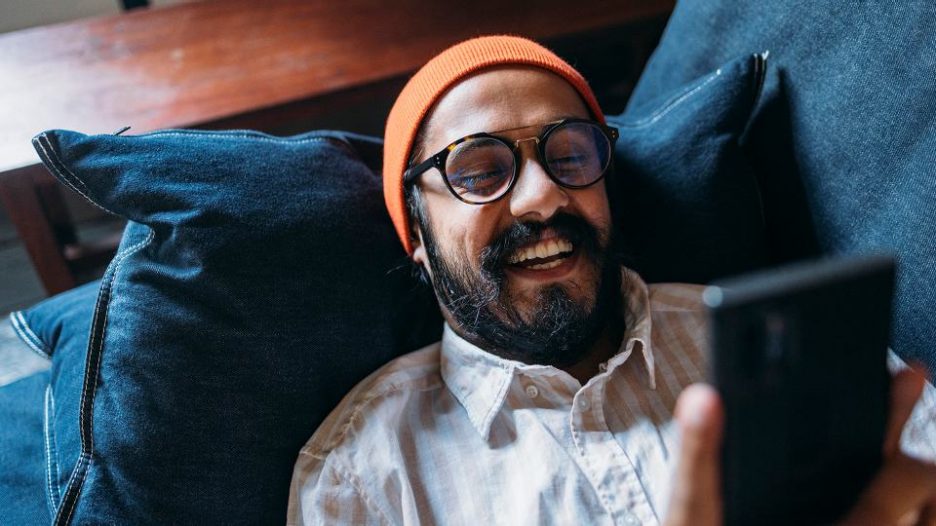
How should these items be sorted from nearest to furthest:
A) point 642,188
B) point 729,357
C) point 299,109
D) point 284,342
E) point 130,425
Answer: point 729,357 → point 130,425 → point 284,342 → point 642,188 → point 299,109

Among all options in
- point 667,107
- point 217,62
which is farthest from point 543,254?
point 217,62

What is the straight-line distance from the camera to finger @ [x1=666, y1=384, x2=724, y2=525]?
49 centimetres

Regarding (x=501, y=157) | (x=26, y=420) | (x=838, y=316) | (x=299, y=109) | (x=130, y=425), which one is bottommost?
(x=26, y=420)

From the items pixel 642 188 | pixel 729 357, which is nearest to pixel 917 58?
pixel 642 188

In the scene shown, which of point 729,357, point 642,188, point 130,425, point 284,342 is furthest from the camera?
point 642,188

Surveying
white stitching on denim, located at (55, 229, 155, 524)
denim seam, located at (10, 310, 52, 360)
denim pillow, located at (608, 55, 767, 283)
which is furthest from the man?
denim seam, located at (10, 310, 52, 360)

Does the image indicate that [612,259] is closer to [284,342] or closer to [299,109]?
[284,342]

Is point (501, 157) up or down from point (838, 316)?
down

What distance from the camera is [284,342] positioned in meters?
0.96

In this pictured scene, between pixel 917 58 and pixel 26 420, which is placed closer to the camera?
pixel 917 58

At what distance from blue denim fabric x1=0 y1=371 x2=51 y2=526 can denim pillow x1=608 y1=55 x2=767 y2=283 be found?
3.12 feet

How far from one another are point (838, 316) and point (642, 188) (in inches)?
26.0

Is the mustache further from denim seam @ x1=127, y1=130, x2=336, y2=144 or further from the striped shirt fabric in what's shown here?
denim seam @ x1=127, y1=130, x2=336, y2=144

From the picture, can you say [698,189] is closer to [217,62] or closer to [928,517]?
[928,517]
